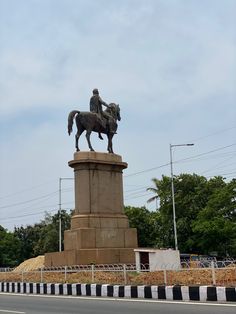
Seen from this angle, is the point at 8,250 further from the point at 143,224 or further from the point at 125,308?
the point at 125,308

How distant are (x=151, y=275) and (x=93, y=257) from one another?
6.81 metres

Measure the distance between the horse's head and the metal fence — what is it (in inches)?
350

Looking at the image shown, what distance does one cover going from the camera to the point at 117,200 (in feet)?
83.5

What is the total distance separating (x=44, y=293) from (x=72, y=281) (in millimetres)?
1098

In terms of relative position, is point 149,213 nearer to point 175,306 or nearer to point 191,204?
point 191,204

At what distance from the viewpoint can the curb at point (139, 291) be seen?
1292 cm

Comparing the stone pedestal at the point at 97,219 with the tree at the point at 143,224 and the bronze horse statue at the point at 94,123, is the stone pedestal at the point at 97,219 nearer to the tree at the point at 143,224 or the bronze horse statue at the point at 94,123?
the bronze horse statue at the point at 94,123

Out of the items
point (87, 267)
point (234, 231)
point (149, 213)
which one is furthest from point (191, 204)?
point (87, 267)

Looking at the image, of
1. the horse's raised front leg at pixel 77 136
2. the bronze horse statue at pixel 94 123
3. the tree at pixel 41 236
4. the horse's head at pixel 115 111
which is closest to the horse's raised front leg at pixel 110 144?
the bronze horse statue at pixel 94 123

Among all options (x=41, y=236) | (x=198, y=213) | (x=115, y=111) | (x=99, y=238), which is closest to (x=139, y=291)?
(x=99, y=238)

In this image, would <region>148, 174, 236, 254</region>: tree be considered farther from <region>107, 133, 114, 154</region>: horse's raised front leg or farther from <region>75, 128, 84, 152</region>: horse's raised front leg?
<region>75, 128, 84, 152</region>: horse's raised front leg

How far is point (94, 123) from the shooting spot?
25.8 metres

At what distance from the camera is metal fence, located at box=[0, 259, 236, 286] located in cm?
1420

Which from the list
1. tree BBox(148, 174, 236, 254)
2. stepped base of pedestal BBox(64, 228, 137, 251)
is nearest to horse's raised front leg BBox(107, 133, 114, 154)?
stepped base of pedestal BBox(64, 228, 137, 251)
